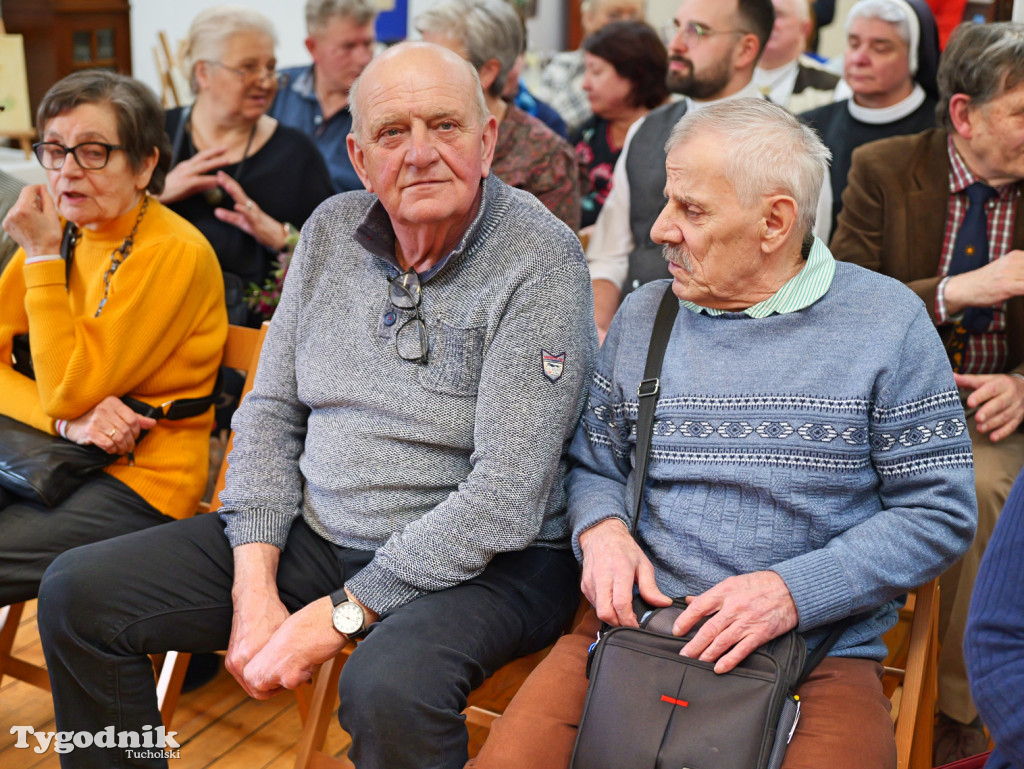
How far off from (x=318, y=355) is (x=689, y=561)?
Result: 2.67 ft

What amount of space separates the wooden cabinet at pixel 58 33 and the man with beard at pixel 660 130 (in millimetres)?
2741

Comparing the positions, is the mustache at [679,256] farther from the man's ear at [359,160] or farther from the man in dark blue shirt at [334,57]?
the man in dark blue shirt at [334,57]

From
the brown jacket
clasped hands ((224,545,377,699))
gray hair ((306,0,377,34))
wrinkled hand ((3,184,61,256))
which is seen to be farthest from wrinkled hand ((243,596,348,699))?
gray hair ((306,0,377,34))

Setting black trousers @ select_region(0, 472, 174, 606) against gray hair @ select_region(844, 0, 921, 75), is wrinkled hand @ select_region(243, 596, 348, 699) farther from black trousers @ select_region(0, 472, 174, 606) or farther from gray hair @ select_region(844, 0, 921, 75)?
gray hair @ select_region(844, 0, 921, 75)

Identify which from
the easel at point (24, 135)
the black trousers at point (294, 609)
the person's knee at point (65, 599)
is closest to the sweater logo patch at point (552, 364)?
the black trousers at point (294, 609)

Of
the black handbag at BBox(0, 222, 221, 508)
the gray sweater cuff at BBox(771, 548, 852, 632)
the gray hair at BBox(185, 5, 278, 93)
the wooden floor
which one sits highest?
the gray hair at BBox(185, 5, 278, 93)

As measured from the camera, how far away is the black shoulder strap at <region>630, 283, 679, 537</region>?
1692 millimetres

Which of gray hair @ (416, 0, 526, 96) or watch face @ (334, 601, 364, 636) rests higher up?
gray hair @ (416, 0, 526, 96)

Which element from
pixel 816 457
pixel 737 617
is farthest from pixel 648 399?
pixel 737 617

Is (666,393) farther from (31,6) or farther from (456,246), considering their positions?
(31,6)

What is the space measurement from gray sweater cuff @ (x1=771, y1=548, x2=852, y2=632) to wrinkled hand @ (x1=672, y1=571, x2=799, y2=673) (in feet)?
0.04

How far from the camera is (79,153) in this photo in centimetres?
227

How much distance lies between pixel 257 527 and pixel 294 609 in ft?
0.57

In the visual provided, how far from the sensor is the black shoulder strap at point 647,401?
5.55 ft
